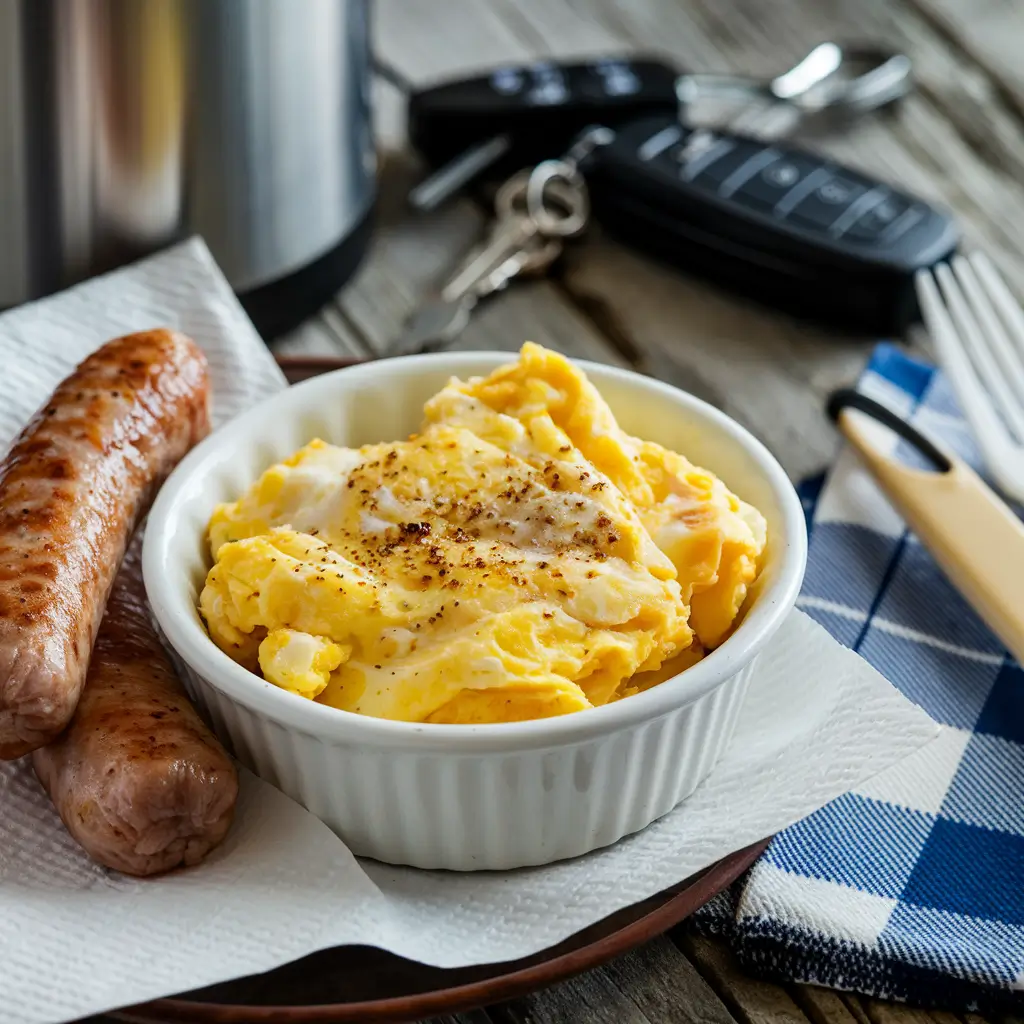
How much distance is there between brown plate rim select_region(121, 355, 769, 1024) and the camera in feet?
4.00

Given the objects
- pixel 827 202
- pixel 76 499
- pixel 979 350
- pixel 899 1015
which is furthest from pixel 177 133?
pixel 899 1015

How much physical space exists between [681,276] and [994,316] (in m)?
0.57

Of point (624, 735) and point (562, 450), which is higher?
point (562, 450)

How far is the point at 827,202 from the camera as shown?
2.38 m

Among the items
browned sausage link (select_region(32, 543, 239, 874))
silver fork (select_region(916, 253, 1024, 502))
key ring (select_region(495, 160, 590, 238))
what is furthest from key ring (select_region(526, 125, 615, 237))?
browned sausage link (select_region(32, 543, 239, 874))

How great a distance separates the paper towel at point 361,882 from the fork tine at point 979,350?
0.63 m

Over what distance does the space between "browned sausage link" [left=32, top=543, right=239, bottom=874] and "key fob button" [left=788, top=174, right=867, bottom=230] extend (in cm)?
137

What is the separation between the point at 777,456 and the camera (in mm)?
2174

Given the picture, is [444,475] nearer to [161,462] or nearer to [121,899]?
[161,462]

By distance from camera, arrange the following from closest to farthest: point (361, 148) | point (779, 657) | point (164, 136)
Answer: point (779, 657) < point (164, 136) < point (361, 148)

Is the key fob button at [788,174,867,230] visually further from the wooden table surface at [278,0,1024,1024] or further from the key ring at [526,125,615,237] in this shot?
the key ring at [526,125,615,237]

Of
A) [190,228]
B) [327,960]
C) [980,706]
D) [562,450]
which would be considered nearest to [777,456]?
[980,706]

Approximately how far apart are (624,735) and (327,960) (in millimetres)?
329

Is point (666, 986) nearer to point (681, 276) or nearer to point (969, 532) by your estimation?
point (969, 532)
